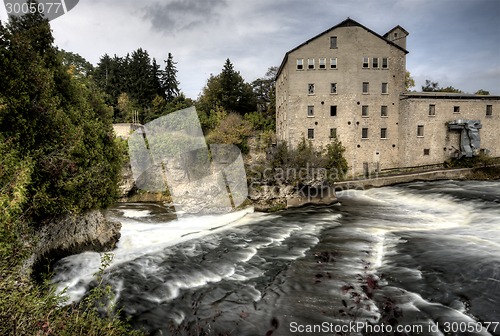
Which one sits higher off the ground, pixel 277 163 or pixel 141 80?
pixel 141 80

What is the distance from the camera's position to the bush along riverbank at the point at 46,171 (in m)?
6.02

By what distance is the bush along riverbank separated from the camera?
6016 mm

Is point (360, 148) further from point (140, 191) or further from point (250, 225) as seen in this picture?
point (140, 191)

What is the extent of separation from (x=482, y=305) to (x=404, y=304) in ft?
6.12

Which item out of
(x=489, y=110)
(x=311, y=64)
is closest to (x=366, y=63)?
(x=311, y=64)

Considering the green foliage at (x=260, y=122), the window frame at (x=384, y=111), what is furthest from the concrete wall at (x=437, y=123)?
the green foliage at (x=260, y=122)

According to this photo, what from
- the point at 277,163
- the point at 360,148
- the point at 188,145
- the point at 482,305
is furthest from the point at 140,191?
the point at 482,305

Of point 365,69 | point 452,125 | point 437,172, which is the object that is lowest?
point 437,172

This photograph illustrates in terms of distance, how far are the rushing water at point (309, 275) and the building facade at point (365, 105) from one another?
732 inches

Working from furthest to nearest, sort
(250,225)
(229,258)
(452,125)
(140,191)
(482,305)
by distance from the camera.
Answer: (452,125), (140,191), (250,225), (229,258), (482,305)

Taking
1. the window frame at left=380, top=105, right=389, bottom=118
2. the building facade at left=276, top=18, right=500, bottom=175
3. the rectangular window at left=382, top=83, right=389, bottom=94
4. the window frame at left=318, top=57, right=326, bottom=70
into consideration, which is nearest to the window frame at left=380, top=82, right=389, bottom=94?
the rectangular window at left=382, top=83, right=389, bottom=94

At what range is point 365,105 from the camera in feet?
111

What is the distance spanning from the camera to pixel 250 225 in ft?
51.4

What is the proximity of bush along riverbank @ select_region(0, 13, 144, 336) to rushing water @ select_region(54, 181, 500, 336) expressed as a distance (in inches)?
42.7
